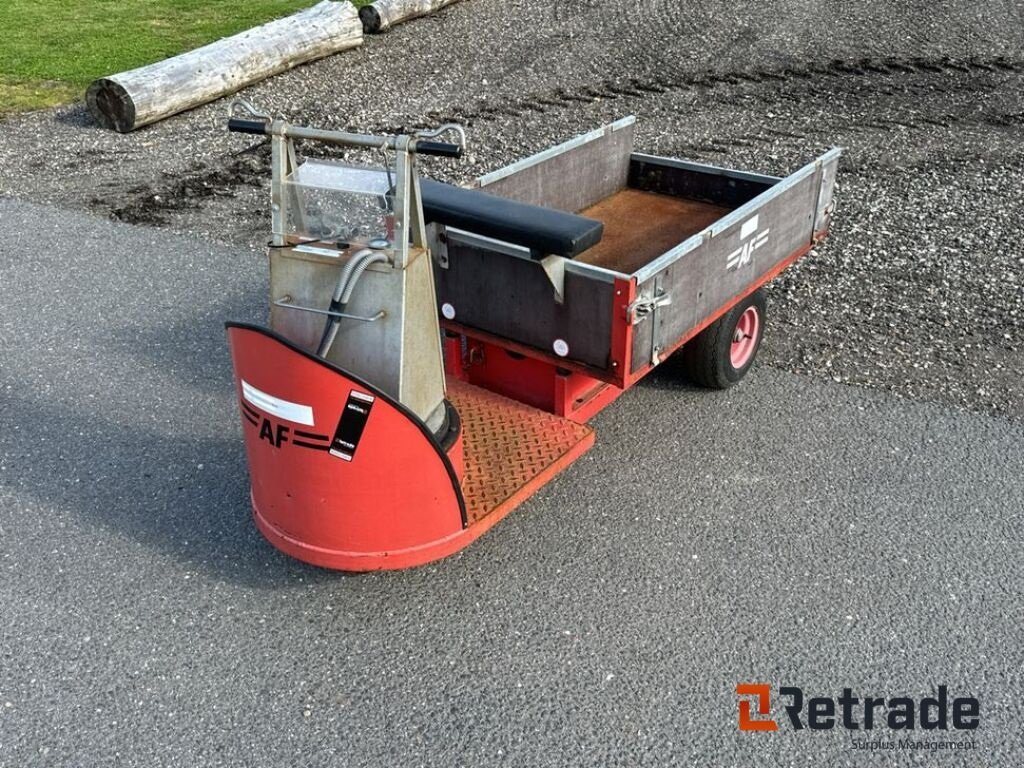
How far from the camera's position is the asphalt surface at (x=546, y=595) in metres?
3.62

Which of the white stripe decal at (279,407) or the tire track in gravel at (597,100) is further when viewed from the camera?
the tire track in gravel at (597,100)

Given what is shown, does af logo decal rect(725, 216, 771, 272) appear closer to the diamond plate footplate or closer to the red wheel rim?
the red wheel rim

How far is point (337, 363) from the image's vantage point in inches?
151

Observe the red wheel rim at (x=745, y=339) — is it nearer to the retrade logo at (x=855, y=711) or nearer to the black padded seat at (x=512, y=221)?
the black padded seat at (x=512, y=221)

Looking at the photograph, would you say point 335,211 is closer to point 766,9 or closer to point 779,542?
point 779,542

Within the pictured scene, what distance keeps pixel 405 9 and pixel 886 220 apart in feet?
26.9

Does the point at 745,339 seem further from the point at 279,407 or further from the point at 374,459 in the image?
the point at 279,407

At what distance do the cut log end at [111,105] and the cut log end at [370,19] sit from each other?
414 centimetres

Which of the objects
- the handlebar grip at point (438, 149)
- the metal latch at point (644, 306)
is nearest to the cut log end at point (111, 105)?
the metal latch at point (644, 306)

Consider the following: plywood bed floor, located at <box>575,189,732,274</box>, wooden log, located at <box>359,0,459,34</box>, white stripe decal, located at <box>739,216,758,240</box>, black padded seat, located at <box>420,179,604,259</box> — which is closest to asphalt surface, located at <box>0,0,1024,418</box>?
wooden log, located at <box>359,0,459,34</box>

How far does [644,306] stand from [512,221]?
2.22ft

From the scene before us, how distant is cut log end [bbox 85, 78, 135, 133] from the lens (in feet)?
33.0

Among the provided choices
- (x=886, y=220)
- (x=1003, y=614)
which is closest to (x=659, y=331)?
(x=1003, y=614)

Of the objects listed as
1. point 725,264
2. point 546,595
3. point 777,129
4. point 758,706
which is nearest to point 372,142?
point 546,595
